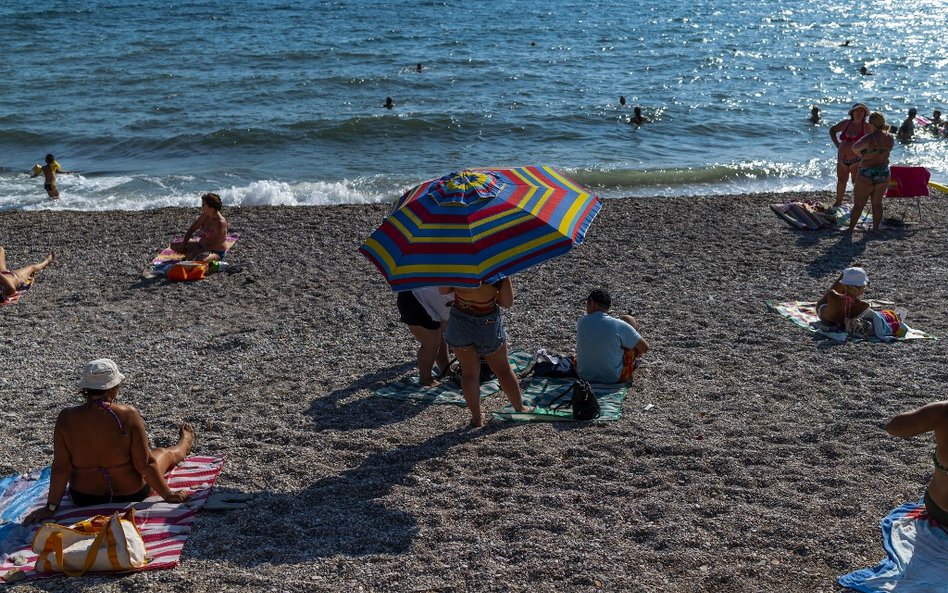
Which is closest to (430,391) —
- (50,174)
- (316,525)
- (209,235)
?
(316,525)

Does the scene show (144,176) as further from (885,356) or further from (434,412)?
(885,356)

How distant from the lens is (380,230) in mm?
6078

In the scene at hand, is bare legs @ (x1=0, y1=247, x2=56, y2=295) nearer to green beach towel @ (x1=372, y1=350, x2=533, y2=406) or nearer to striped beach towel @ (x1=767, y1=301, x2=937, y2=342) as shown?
green beach towel @ (x1=372, y1=350, x2=533, y2=406)

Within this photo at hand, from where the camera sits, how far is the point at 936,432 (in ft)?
15.2

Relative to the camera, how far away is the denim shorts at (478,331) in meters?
6.13

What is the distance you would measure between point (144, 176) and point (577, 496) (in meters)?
13.6

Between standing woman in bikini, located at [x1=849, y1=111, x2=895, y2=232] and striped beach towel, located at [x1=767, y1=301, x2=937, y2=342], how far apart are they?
9.88 ft

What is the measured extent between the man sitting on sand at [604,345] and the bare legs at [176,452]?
287 centimetres

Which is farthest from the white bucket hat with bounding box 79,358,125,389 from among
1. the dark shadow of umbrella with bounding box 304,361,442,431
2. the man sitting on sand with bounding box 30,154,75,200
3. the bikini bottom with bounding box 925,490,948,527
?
the man sitting on sand with bounding box 30,154,75,200

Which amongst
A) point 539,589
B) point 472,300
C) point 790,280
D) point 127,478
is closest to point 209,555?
point 127,478

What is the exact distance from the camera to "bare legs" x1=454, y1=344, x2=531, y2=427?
628 cm

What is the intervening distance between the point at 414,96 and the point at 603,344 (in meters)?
16.9

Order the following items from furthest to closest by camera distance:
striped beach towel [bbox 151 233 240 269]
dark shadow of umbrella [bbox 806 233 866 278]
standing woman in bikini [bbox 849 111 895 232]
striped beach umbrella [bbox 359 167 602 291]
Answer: standing woman in bikini [bbox 849 111 895 232], striped beach towel [bbox 151 233 240 269], dark shadow of umbrella [bbox 806 233 866 278], striped beach umbrella [bbox 359 167 602 291]

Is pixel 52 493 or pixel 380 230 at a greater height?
pixel 380 230
